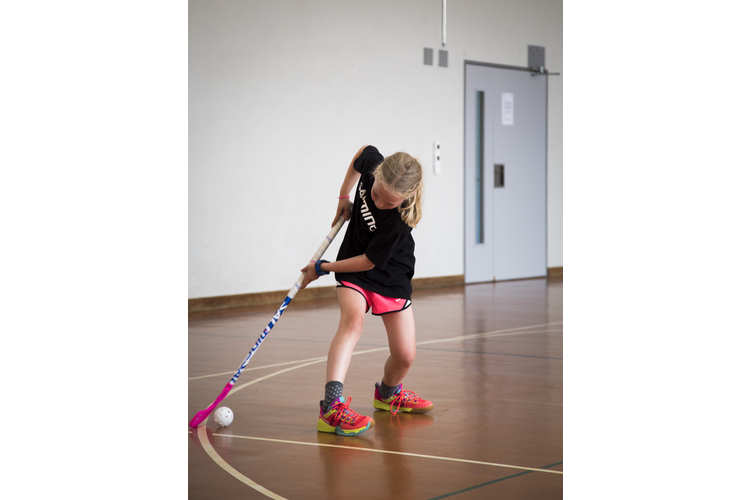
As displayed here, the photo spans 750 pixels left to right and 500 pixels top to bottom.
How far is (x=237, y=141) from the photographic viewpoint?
6680 millimetres

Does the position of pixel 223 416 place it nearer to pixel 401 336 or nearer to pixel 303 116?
pixel 401 336

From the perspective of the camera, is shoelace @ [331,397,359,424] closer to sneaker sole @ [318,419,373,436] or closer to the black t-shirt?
sneaker sole @ [318,419,373,436]

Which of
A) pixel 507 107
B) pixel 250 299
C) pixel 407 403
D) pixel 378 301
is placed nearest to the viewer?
pixel 378 301

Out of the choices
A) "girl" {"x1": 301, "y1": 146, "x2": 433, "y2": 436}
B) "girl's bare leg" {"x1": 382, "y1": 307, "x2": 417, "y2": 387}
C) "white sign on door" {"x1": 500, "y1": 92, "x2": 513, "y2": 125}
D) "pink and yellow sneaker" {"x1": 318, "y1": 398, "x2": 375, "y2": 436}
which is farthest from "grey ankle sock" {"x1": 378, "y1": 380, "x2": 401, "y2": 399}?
"white sign on door" {"x1": 500, "y1": 92, "x2": 513, "y2": 125}

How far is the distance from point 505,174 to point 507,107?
687 mm

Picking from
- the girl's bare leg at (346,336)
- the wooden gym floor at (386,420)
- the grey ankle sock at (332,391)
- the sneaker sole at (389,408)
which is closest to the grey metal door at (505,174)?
the wooden gym floor at (386,420)

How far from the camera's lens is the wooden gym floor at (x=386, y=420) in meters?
2.21

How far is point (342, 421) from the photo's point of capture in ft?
8.96

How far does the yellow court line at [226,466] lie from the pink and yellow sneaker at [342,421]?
37cm

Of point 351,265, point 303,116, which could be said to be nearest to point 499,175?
point 303,116

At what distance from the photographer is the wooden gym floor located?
7.23 ft
